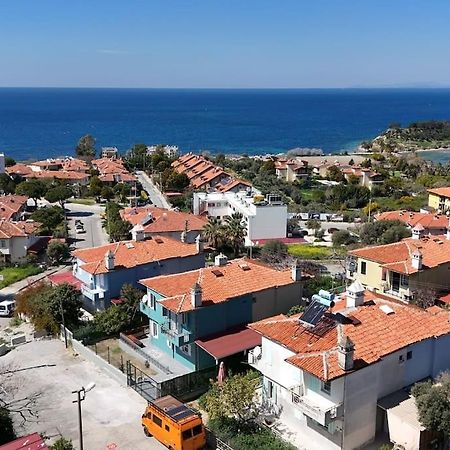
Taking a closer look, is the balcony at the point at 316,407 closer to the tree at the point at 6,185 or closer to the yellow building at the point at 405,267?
the yellow building at the point at 405,267

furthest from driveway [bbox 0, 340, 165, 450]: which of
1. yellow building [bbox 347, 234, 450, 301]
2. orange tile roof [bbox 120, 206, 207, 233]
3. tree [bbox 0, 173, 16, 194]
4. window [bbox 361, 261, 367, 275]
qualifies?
tree [bbox 0, 173, 16, 194]

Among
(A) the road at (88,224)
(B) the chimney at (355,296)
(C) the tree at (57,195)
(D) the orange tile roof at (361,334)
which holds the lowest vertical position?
(A) the road at (88,224)

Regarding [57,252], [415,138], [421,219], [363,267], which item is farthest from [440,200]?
[415,138]

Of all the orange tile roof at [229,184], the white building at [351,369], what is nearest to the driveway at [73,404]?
the white building at [351,369]

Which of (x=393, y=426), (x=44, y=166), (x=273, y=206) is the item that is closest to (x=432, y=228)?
(x=273, y=206)

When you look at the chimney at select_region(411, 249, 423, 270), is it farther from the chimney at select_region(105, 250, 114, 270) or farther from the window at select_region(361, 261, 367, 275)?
the chimney at select_region(105, 250, 114, 270)

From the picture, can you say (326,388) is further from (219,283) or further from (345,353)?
(219,283)
